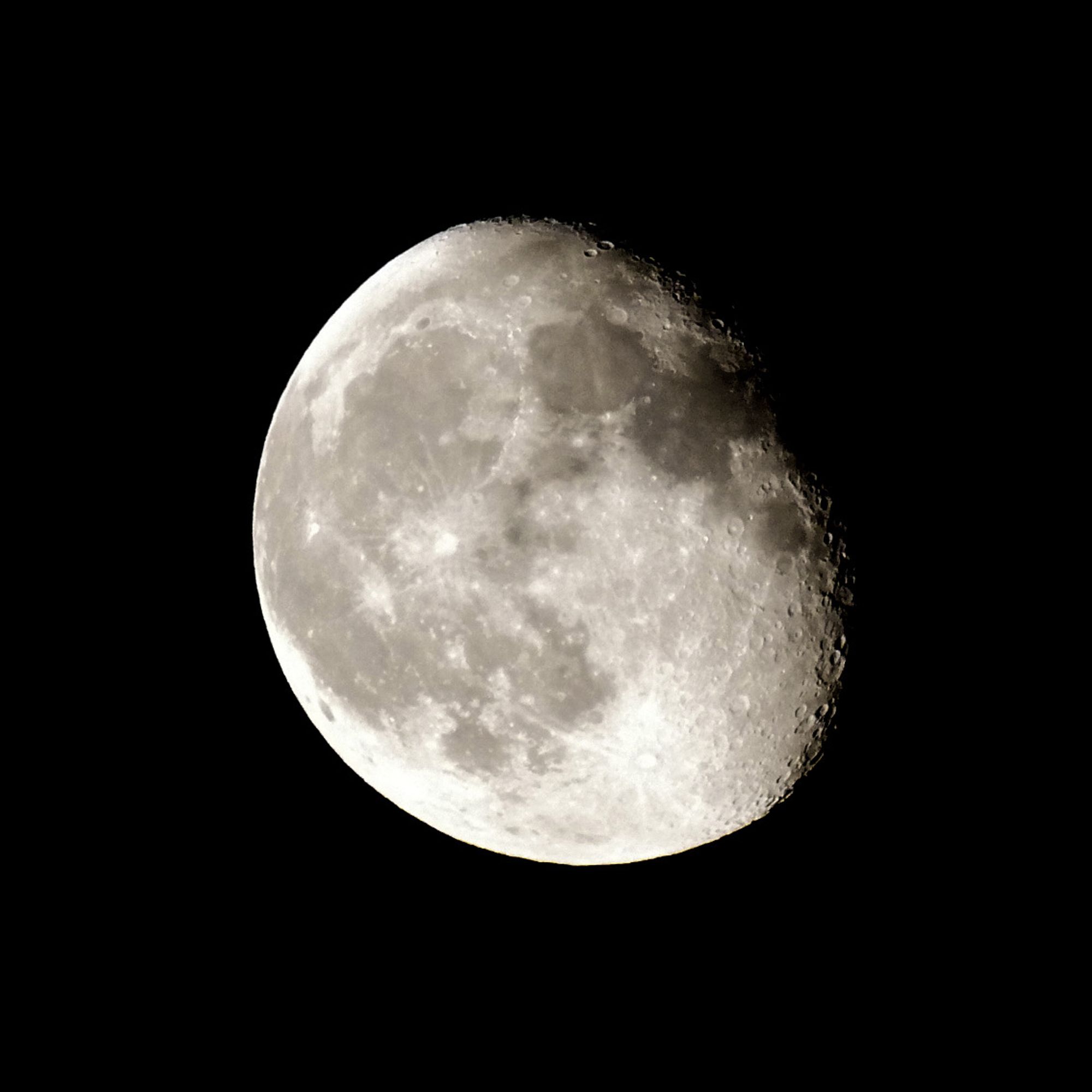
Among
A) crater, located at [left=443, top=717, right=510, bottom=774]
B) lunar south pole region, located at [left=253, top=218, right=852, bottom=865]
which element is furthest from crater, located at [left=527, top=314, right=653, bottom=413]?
crater, located at [left=443, top=717, right=510, bottom=774]

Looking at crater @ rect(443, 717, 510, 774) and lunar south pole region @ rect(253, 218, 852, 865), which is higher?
lunar south pole region @ rect(253, 218, 852, 865)

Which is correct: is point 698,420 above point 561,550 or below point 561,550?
above

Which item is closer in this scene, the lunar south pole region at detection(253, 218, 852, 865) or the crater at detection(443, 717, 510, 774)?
the lunar south pole region at detection(253, 218, 852, 865)

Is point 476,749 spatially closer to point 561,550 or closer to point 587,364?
point 561,550

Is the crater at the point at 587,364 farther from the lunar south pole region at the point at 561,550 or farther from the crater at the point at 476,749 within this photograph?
the crater at the point at 476,749

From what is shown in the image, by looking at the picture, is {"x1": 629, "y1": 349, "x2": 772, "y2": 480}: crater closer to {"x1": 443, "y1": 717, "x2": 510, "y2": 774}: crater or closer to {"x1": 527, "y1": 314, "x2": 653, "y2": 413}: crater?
{"x1": 527, "y1": 314, "x2": 653, "y2": 413}: crater

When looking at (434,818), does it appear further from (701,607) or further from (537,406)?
(537,406)

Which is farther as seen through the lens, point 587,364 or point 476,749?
point 476,749

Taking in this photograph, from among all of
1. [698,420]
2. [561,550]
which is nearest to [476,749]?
[561,550]
